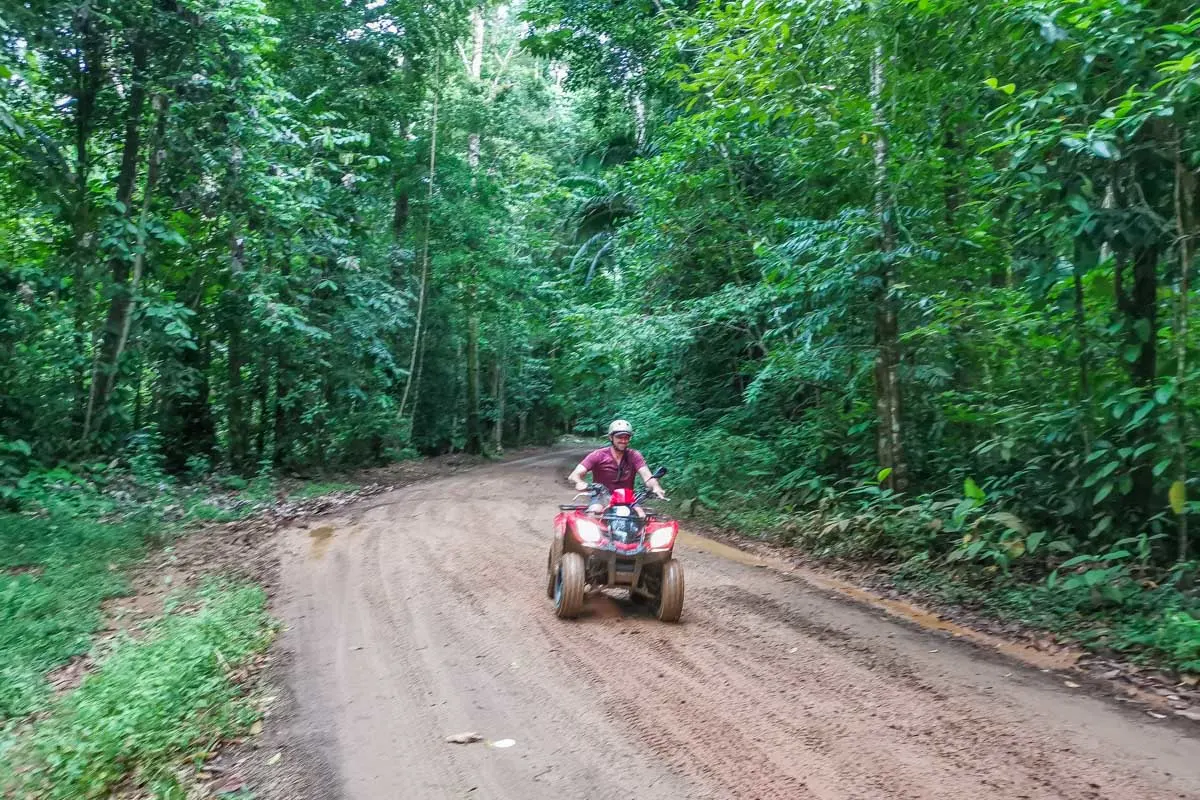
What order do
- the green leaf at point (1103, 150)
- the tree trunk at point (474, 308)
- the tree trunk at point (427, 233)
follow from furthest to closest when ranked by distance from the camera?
the tree trunk at point (474, 308) < the tree trunk at point (427, 233) < the green leaf at point (1103, 150)

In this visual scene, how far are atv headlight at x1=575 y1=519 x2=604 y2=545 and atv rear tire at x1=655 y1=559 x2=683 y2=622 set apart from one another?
2.19 ft

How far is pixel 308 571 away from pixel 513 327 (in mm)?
20896

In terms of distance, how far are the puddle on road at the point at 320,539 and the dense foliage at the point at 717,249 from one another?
4.40 metres

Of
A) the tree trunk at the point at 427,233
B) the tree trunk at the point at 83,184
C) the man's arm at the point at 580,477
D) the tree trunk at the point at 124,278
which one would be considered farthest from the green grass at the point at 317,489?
the man's arm at the point at 580,477

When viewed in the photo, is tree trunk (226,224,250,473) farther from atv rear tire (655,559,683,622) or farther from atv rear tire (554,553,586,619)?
atv rear tire (655,559,683,622)

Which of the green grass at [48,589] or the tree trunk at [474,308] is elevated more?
the tree trunk at [474,308]

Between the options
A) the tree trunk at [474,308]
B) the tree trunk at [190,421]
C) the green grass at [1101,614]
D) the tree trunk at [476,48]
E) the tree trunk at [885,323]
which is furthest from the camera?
the tree trunk at [476,48]

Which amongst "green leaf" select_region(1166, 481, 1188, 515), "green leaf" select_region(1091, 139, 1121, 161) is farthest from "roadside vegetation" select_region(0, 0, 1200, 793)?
"green leaf" select_region(1166, 481, 1188, 515)

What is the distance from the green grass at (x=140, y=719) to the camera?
406cm

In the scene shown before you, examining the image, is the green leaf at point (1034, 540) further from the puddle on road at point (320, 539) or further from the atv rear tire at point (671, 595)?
the puddle on road at point (320, 539)

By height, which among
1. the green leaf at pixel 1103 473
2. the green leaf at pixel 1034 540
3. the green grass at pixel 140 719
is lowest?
the green grass at pixel 140 719

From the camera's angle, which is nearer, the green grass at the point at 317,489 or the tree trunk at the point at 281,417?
the green grass at the point at 317,489

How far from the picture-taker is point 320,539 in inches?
437

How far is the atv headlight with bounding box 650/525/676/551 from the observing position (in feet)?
22.8
